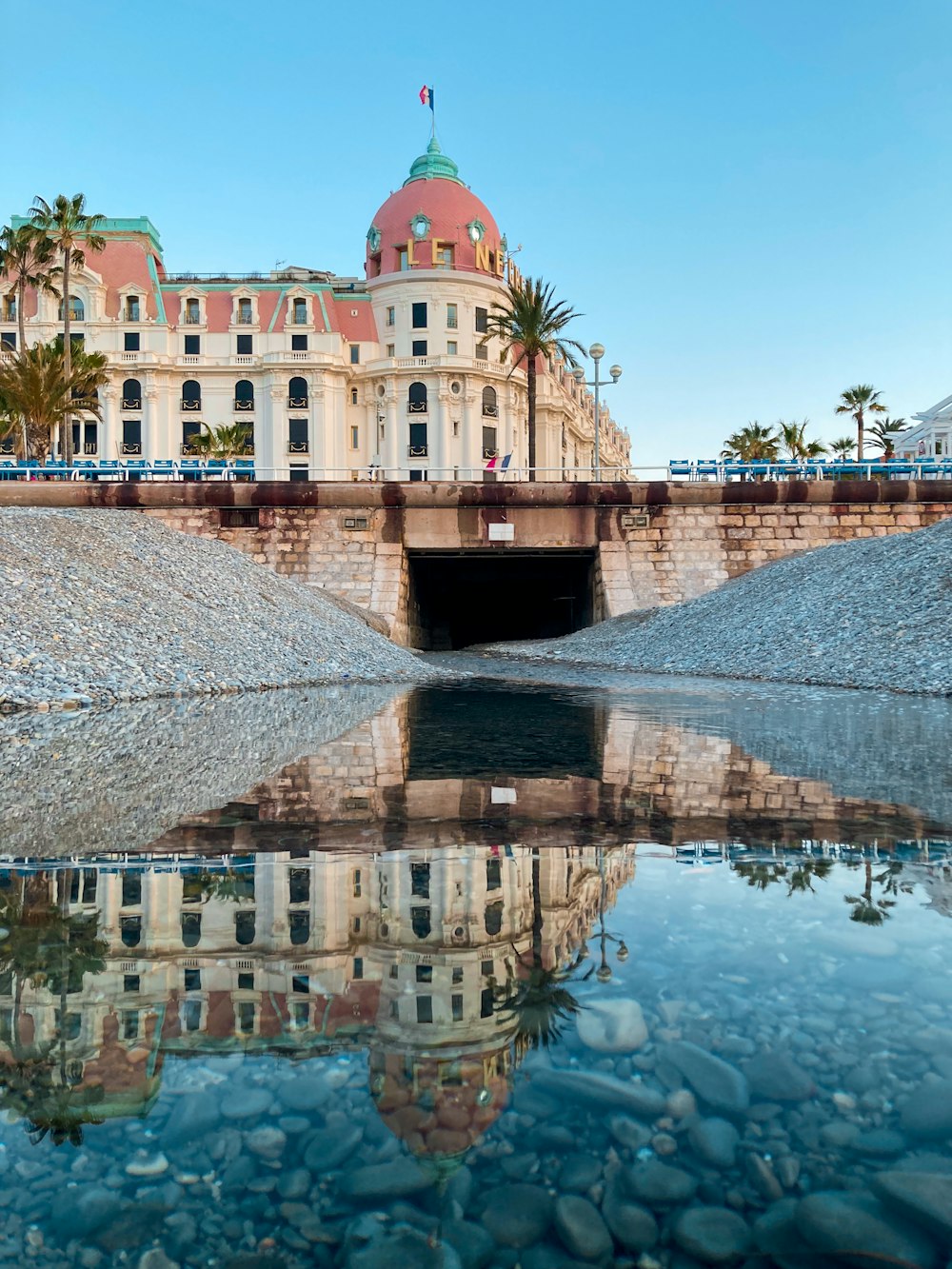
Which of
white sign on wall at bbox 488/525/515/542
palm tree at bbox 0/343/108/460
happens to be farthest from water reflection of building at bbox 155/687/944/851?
palm tree at bbox 0/343/108/460

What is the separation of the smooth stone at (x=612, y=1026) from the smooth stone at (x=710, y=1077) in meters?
0.11

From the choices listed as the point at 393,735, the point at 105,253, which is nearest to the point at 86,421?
the point at 105,253

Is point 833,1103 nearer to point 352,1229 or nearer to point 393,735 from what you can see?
point 352,1229

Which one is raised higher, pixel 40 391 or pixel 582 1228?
pixel 40 391

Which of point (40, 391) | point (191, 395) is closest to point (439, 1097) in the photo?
point (40, 391)

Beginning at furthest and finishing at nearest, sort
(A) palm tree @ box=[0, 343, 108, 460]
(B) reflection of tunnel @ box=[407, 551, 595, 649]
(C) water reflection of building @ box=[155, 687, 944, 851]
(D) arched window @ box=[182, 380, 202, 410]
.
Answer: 1. (D) arched window @ box=[182, 380, 202, 410]
2. (A) palm tree @ box=[0, 343, 108, 460]
3. (B) reflection of tunnel @ box=[407, 551, 595, 649]
4. (C) water reflection of building @ box=[155, 687, 944, 851]

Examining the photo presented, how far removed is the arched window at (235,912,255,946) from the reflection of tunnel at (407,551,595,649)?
29.4 m

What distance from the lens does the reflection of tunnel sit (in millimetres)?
35281

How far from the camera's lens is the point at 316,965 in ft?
10.8

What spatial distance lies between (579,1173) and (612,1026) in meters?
0.71

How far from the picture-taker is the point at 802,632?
20.2 meters

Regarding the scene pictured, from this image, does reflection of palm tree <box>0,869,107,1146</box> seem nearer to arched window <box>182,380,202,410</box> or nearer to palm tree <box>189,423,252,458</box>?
palm tree <box>189,423,252,458</box>

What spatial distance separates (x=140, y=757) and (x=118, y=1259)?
266 inches

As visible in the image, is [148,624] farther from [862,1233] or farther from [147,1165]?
[862,1233]
